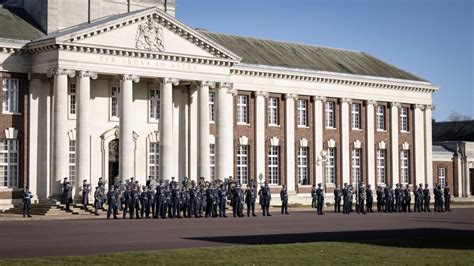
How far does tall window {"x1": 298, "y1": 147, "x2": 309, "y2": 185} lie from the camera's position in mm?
63812

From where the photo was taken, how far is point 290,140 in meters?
62.7

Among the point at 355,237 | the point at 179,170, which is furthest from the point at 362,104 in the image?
the point at 355,237

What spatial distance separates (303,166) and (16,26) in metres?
22.7

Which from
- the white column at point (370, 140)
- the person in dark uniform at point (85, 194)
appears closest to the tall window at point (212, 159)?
the person in dark uniform at point (85, 194)

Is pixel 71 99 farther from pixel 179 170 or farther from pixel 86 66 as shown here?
pixel 179 170

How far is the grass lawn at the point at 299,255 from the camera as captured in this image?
19.8 meters

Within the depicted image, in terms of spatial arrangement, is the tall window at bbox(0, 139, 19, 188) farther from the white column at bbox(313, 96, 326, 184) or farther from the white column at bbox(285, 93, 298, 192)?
the white column at bbox(313, 96, 326, 184)

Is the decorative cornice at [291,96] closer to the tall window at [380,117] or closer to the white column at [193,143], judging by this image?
the white column at [193,143]

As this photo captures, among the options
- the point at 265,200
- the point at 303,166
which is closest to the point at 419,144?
the point at 303,166

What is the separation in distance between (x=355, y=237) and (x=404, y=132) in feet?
143

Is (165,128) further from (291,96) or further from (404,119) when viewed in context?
(404,119)

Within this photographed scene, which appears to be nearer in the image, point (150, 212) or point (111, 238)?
point (111, 238)

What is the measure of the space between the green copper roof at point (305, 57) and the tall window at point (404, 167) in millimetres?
5919

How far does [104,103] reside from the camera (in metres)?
53.0
